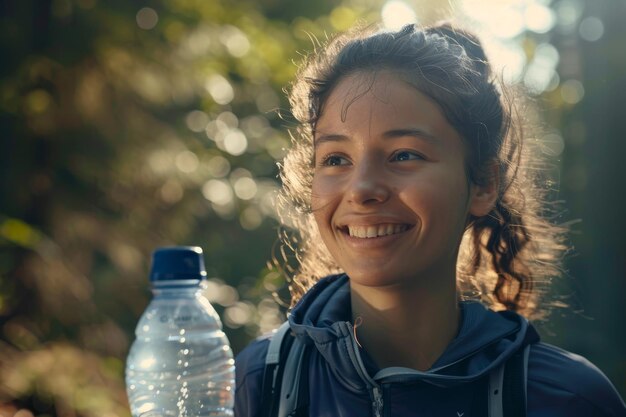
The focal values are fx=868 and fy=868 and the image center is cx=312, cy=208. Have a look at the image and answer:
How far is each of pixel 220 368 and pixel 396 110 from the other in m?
1.05

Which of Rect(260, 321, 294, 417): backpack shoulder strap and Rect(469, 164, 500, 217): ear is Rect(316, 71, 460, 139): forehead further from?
Rect(260, 321, 294, 417): backpack shoulder strap

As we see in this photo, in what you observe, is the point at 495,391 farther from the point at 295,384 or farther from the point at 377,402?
the point at 295,384

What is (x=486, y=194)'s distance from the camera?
2479 mm

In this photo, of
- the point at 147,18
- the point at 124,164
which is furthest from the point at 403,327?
the point at 147,18

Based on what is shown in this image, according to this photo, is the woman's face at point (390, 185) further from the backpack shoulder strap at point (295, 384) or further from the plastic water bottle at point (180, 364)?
the plastic water bottle at point (180, 364)

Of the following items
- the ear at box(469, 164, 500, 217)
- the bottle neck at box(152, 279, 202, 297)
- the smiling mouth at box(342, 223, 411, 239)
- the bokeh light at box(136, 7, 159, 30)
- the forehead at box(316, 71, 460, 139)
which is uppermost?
the bokeh light at box(136, 7, 159, 30)

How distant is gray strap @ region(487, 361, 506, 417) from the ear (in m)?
0.50

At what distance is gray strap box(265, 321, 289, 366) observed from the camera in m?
2.27

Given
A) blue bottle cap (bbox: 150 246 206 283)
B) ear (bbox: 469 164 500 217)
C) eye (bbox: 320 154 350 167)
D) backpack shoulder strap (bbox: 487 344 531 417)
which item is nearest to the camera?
blue bottle cap (bbox: 150 246 206 283)

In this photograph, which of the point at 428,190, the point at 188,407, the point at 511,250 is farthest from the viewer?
the point at 188,407

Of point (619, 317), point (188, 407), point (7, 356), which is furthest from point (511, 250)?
point (619, 317)

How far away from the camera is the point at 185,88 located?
4941 millimetres

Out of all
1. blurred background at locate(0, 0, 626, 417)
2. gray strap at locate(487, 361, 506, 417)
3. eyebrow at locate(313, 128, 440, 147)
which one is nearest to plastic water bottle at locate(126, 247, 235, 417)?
eyebrow at locate(313, 128, 440, 147)

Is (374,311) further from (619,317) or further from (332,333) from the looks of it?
(619,317)
